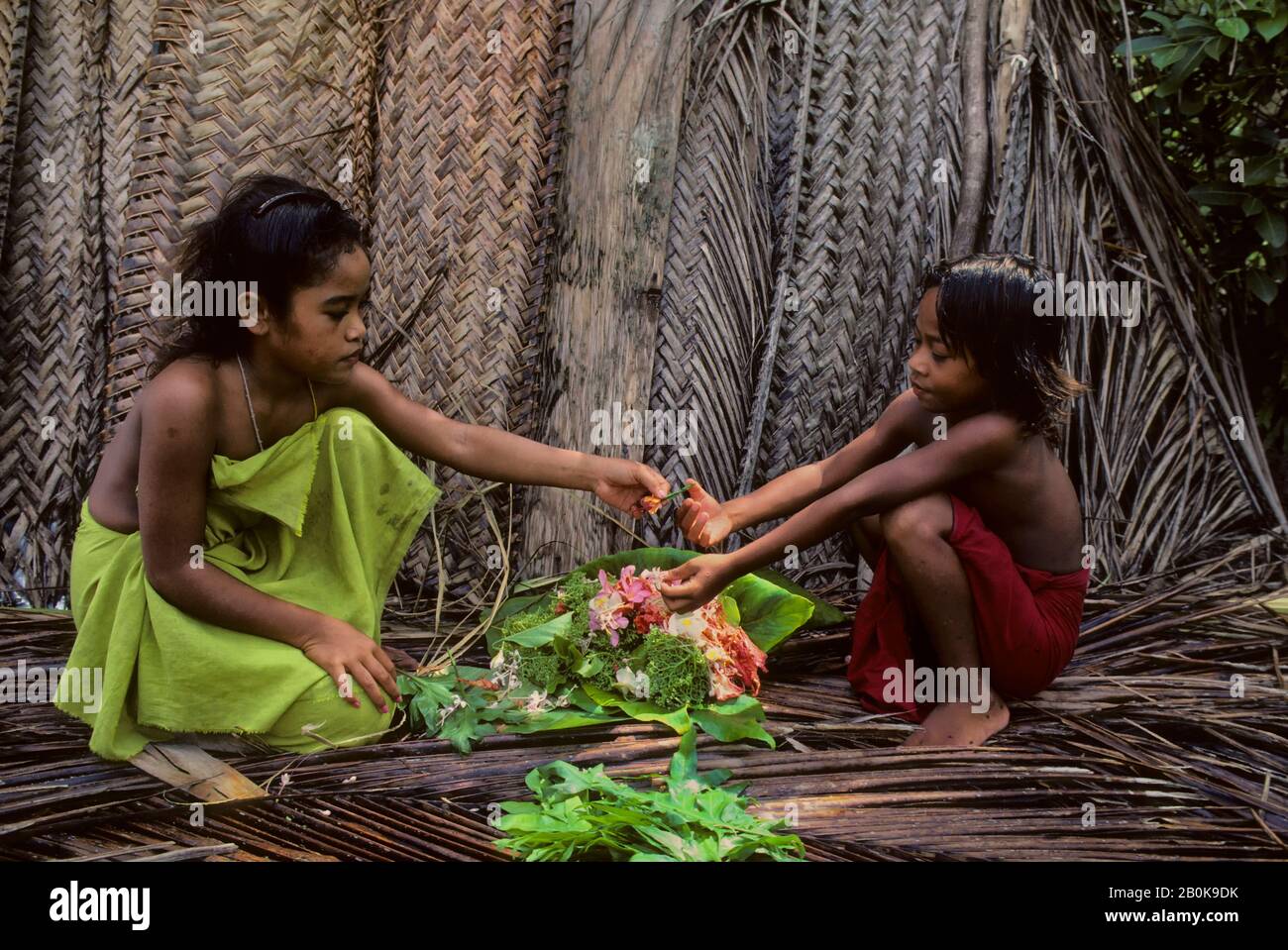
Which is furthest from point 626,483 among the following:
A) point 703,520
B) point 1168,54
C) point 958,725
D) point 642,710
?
point 1168,54

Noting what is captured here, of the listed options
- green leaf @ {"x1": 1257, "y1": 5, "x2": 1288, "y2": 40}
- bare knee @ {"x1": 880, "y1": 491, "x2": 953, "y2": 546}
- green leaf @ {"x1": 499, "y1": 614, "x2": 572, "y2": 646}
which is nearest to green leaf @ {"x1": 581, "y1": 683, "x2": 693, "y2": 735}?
green leaf @ {"x1": 499, "y1": 614, "x2": 572, "y2": 646}

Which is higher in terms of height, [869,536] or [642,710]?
[869,536]

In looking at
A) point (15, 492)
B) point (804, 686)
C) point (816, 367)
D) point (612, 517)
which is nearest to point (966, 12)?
point (816, 367)

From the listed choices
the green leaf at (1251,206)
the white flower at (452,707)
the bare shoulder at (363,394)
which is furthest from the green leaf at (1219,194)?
the white flower at (452,707)

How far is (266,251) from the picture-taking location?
8.73ft

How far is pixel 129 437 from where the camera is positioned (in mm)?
2785

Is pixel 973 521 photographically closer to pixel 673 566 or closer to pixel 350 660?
pixel 673 566

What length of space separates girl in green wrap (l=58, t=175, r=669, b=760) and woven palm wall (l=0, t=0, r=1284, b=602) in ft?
2.11

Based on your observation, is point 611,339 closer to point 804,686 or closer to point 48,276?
point 804,686

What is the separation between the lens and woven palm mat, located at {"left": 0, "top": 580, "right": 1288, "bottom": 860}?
7.77 ft

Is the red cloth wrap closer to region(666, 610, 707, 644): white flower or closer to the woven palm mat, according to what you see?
the woven palm mat

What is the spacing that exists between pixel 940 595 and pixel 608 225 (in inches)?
55.3

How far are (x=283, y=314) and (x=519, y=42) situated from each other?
1239 millimetres

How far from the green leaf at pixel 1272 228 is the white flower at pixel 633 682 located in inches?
98.8
